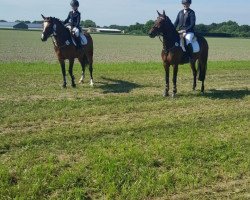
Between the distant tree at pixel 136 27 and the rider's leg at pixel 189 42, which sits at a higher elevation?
the distant tree at pixel 136 27

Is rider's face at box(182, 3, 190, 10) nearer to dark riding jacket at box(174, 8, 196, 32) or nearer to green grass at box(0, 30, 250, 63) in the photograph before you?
dark riding jacket at box(174, 8, 196, 32)

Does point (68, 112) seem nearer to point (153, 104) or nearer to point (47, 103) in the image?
point (47, 103)

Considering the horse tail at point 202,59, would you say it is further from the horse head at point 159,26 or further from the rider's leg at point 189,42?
the horse head at point 159,26

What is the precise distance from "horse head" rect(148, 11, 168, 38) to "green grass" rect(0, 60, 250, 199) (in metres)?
2.05

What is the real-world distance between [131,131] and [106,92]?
15.6 ft

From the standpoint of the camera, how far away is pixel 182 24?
12.4 meters

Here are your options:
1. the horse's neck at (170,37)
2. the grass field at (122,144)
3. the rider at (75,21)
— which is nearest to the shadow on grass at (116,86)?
the grass field at (122,144)

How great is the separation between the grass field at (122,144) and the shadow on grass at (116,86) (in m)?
0.24

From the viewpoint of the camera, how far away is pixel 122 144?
7.35 m

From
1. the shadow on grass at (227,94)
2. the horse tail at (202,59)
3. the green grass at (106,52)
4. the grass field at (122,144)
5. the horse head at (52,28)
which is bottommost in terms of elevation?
the grass field at (122,144)

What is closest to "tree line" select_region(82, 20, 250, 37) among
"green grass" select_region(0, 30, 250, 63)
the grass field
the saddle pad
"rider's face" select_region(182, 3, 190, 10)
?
"green grass" select_region(0, 30, 250, 63)

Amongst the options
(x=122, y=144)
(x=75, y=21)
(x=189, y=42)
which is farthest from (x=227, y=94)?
(x=122, y=144)

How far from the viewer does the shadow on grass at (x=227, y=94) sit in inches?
492

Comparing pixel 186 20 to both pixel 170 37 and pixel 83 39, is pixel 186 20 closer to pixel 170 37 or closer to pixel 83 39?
pixel 170 37
